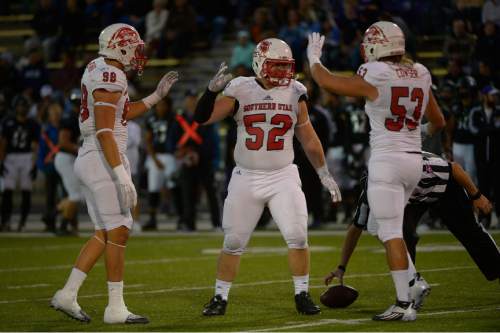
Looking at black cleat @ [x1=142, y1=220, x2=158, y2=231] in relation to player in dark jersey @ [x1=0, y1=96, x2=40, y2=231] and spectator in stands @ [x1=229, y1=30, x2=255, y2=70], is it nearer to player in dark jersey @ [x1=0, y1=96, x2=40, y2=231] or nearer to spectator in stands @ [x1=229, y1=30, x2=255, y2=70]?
player in dark jersey @ [x1=0, y1=96, x2=40, y2=231]

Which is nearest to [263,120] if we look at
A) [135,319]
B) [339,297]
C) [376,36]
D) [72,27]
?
[376,36]

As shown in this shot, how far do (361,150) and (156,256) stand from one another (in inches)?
185

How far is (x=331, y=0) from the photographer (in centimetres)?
2030

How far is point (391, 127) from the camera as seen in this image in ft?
24.8

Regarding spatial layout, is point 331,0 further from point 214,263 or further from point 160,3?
point 214,263

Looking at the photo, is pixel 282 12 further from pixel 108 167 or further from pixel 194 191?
pixel 108 167

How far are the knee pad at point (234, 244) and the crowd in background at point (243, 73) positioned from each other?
14.1 feet

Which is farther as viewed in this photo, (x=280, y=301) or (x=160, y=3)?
(x=160, y=3)

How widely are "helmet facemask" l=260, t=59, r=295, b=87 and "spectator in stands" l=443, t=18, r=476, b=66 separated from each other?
9625 mm

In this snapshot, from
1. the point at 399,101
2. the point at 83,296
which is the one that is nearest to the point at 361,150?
the point at 83,296

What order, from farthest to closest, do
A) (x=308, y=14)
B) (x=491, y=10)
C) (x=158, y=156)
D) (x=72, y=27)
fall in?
1. (x=72, y=27)
2. (x=308, y=14)
3. (x=491, y=10)
4. (x=158, y=156)

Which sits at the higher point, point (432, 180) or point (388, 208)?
point (432, 180)

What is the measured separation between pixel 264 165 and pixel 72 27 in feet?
51.4

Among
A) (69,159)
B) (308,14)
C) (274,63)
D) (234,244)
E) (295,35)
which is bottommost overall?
(69,159)
